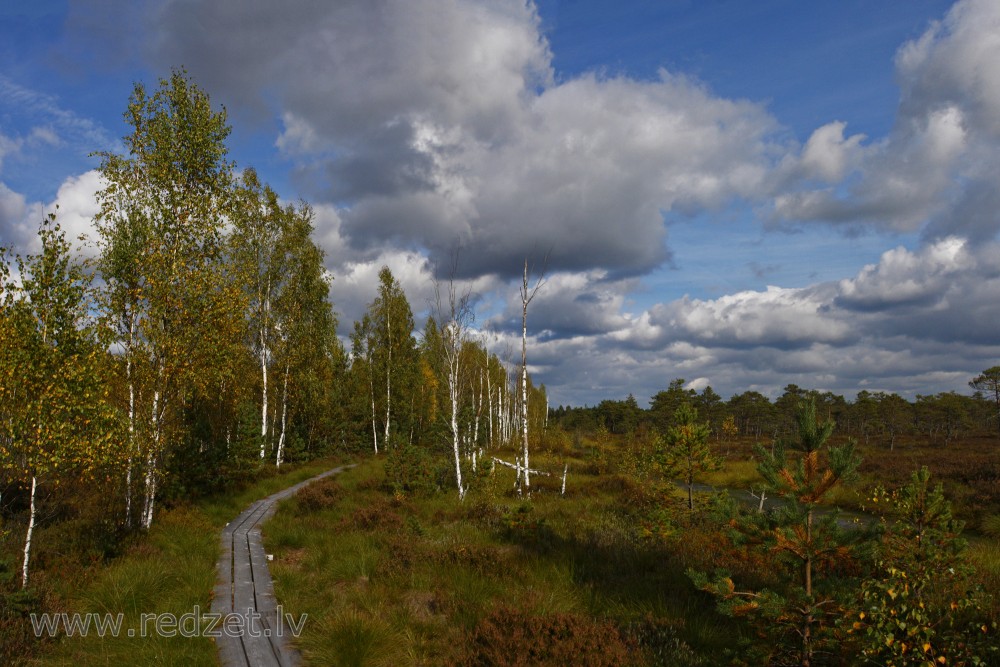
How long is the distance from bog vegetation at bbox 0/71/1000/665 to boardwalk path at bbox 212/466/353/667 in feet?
1.17

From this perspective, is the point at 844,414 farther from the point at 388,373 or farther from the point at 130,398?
the point at 130,398

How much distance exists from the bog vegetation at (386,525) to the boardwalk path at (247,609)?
36 centimetres

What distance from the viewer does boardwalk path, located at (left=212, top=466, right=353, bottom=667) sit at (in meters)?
7.05

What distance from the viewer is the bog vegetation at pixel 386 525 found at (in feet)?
19.0

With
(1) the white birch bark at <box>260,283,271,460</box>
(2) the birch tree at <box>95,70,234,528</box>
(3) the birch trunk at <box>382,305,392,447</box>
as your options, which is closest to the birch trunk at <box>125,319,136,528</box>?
(2) the birch tree at <box>95,70,234,528</box>

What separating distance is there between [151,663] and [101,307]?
9189 mm

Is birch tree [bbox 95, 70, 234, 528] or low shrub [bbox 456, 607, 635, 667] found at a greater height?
birch tree [bbox 95, 70, 234, 528]

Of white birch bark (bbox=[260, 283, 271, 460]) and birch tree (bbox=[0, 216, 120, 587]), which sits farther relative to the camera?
white birch bark (bbox=[260, 283, 271, 460])

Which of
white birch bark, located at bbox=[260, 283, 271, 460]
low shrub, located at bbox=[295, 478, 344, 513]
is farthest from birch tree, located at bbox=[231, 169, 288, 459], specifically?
low shrub, located at bbox=[295, 478, 344, 513]

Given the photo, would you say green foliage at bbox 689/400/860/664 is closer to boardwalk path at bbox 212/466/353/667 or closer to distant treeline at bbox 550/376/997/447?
boardwalk path at bbox 212/466/353/667

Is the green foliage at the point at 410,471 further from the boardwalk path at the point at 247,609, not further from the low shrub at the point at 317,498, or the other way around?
the boardwalk path at the point at 247,609

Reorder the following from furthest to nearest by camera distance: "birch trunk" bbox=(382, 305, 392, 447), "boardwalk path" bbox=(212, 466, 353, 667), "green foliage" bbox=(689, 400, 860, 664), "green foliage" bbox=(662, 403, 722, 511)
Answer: "birch trunk" bbox=(382, 305, 392, 447) → "green foliage" bbox=(662, 403, 722, 511) → "boardwalk path" bbox=(212, 466, 353, 667) → "green foliage" bbox=(689, 400, 860, 664)

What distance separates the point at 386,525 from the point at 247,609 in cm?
554

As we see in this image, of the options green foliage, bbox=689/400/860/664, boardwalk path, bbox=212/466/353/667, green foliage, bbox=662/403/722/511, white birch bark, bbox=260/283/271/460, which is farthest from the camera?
white birch bark, bbox=260/283/271/460
